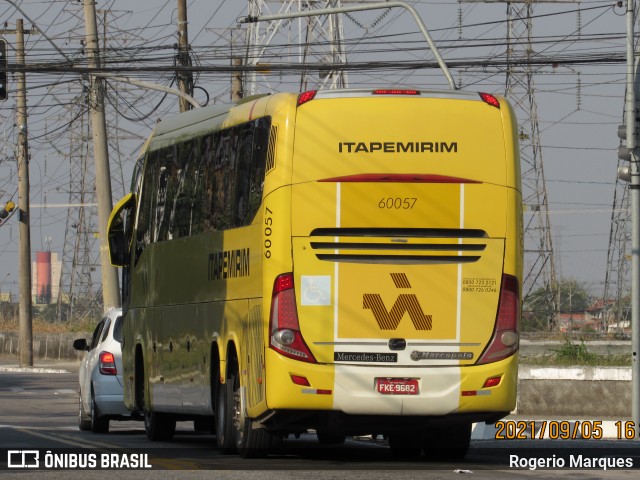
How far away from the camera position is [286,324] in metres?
15.3

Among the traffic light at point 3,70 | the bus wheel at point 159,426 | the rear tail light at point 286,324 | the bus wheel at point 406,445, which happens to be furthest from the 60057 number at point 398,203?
the traffic light at point 3,70

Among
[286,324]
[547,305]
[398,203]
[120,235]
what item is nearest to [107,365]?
[120,235]

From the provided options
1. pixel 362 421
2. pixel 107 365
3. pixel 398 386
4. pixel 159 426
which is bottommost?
pixel 159 426

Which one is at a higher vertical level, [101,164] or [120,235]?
[101,164]

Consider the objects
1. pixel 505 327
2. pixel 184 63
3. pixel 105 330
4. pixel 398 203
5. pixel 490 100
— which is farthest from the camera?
pixel 184 63

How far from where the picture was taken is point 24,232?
52969 millimetres

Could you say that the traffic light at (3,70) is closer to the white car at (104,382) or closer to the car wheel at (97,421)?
the white car at (104,382)

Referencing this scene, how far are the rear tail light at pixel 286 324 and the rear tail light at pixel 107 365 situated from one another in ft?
28.2

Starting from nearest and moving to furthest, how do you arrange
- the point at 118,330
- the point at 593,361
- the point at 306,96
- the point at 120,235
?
the point at 306,96
the point at 120,235
the point at 118,330
the point at 593,361

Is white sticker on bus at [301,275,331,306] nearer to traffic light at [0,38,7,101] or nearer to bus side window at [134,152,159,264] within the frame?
bus side window at [134,152,159,264]

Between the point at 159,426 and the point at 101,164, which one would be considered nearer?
the point at 159,426

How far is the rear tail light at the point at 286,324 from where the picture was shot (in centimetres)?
1527

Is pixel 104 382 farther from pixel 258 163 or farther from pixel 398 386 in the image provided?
pixel 398 386

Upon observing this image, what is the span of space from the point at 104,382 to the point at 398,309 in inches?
352
